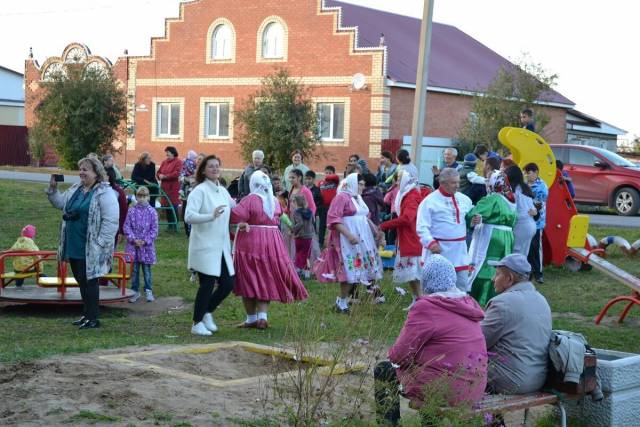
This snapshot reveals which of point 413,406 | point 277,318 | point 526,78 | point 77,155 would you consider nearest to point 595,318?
point 277,318

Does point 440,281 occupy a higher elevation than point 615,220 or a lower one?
higher

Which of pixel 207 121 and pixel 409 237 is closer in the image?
pixel 409 237

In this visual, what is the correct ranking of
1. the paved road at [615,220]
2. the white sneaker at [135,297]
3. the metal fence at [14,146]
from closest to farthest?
the white sneaker at [135,297], the paved road at [615,220], the metal fence at [14,146]

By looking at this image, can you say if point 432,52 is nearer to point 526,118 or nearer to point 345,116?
point 345,116

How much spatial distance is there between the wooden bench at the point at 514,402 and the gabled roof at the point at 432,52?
104 ft

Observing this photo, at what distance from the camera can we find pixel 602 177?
26.2m

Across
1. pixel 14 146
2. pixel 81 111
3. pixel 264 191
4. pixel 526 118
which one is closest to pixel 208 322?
pixel 264 191

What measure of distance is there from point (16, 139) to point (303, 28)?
720 inches

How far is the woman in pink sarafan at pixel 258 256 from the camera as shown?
435 inches

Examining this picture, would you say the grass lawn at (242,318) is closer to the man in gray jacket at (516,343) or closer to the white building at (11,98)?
the man in gray jacket at (516,343)

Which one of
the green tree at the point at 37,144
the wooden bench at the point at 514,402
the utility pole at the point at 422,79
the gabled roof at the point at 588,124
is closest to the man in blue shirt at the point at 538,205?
the utility pole at the point at 422,79

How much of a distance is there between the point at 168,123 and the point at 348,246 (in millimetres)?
33881

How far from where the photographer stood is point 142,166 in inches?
880

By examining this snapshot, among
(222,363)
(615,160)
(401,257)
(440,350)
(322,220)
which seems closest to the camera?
(440,350)
